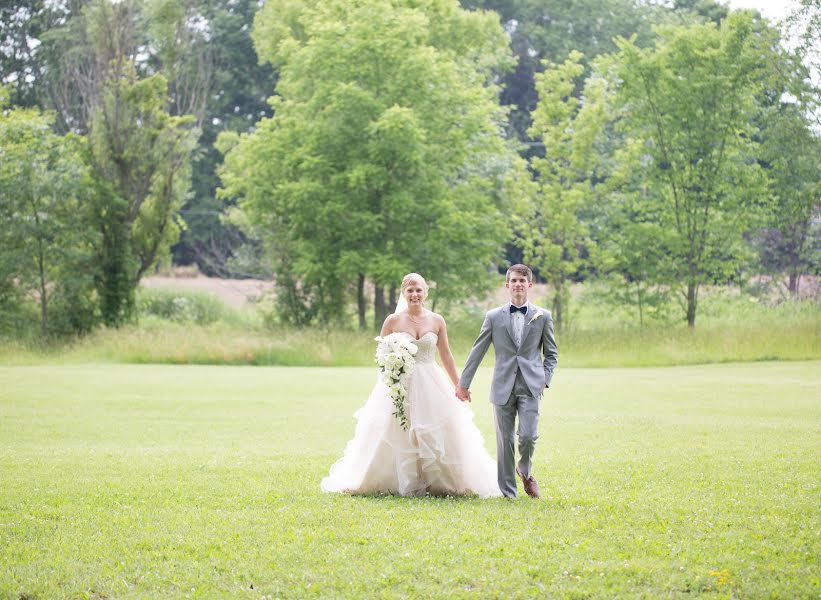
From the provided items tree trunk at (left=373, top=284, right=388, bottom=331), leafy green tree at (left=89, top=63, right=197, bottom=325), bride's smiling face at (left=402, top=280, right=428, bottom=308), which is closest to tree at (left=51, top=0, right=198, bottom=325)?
leafy green tree at (left=89, top=63, right=197, bottom=325)

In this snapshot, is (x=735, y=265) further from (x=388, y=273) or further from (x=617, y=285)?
(x=388, y=273)

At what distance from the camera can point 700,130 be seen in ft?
133

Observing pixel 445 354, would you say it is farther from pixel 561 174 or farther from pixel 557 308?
pixel 557 308

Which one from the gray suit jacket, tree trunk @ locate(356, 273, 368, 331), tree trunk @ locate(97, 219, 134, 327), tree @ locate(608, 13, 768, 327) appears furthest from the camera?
tree trunk @ locate(356, 273, 368, 331)

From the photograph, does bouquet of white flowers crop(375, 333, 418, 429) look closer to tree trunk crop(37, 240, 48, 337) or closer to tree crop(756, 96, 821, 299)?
tree trunk crop(37, 240, 48, 337)

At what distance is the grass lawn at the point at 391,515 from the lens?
707 cm

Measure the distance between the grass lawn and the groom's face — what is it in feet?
5.97

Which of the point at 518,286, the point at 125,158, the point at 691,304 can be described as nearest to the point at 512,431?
the point at 518,286

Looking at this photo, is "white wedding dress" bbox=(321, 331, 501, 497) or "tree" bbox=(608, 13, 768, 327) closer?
"white wedding dress" bbox=(321, 331, 501, 497)

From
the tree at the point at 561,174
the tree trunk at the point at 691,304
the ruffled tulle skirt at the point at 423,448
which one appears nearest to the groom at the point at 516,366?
the ruffled tulle skirt at the point at 423,448

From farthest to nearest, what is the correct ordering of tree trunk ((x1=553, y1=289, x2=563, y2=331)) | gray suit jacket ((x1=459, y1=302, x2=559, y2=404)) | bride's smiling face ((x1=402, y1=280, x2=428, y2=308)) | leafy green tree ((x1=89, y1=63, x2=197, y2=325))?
tree trunk ((x1=553, y1=289, x2=563, y2=331))
leafy green tree ((x1=89, y1=63, x2=197, y2=325))
bride's smiling face ((x1=402, y1=280, x2=428, y2=308))
gray suit jacket ((x1=459, y1=302, x2=559, y2=404))

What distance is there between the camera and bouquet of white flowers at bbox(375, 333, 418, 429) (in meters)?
10.0

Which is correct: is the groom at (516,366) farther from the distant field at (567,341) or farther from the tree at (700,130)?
the tree at (700,130)

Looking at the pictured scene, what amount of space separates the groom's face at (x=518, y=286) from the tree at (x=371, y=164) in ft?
93.7
